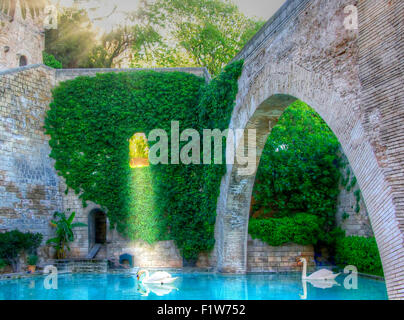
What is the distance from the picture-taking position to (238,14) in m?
23.9

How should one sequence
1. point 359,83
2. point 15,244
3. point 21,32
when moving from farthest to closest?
point 21,32, point 15,244, point 359,83

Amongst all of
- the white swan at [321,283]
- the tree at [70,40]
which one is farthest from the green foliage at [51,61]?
the white swan at [321,283]

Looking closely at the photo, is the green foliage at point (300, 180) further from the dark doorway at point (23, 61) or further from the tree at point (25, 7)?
the tree at point (25, 7)

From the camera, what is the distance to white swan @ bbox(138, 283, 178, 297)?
27.8ft

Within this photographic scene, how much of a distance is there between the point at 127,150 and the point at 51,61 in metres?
10.5

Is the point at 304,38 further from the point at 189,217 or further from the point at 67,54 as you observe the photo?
the point at 67,54

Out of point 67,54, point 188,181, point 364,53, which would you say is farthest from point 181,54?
point 364,53

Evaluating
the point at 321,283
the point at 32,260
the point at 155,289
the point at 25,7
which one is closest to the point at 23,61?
the point at 25,7

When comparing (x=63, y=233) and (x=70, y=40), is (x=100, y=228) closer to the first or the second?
(x=63, y=233)

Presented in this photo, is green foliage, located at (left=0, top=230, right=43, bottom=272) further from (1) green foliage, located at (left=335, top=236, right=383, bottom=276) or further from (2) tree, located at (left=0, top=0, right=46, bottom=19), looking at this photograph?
(2) tree, located at (left=0, top=0, right=46, bottom=19)

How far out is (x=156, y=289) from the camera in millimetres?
9125

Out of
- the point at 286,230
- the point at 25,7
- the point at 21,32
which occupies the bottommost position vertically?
the point at 286,230

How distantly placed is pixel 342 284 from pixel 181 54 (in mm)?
16921

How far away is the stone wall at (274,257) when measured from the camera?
12.5 metres
